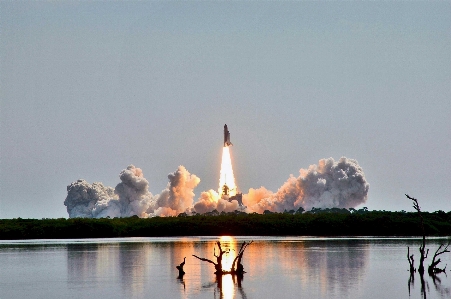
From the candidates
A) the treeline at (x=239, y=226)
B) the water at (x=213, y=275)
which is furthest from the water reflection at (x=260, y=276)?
the treeline at (x=239, y=226)

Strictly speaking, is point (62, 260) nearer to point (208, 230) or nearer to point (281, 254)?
point (281, 254)

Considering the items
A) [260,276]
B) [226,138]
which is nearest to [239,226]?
[226,138]

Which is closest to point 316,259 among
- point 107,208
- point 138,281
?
point 138,281

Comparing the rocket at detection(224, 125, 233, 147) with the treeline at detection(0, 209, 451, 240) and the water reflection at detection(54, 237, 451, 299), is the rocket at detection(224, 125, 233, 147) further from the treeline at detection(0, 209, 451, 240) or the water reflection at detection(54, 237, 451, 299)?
the water reflection at detection(54, 237, 451, 299)

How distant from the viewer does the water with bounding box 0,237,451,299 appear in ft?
163

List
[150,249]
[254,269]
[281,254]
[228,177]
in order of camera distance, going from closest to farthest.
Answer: [254,269] < [281,254] < [150,249] < [228,177]

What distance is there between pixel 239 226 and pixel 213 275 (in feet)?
196

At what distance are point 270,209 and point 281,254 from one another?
6704 cm

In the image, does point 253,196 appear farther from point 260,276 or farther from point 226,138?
point 260,276

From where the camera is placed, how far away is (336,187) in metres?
145

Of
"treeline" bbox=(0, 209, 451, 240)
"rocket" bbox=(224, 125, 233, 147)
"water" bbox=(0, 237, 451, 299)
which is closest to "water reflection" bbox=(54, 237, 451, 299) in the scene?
"water" bbox=(0, 237, 451, 299)

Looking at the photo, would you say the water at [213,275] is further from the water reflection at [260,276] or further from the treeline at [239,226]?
the treeline at [239,226]

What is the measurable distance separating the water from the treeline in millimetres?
32472

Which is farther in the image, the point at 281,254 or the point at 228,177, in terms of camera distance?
the point at 228,177
